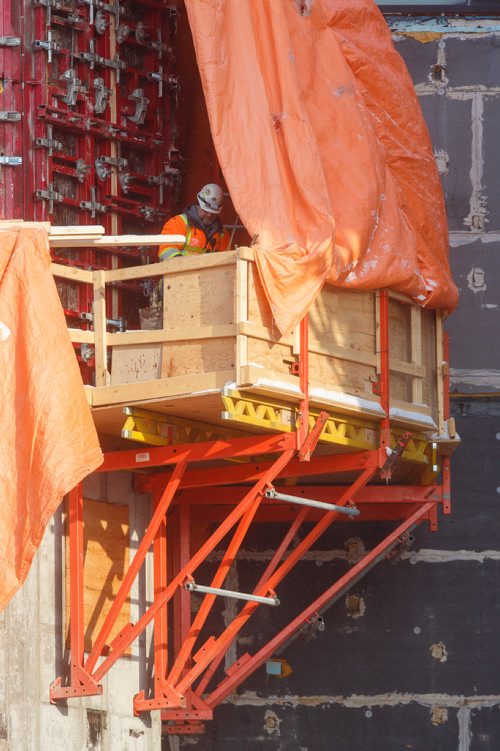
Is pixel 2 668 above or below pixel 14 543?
below

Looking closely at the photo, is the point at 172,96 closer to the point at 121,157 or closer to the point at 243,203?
the point at 121,157

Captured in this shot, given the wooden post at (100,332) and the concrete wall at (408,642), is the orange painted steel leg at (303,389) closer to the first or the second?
the wooden post at (100,332)

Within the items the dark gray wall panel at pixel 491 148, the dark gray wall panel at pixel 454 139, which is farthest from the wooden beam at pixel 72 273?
the dark gray wall panel at pixel 491 148

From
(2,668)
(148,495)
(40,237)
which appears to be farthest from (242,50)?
(2,668)

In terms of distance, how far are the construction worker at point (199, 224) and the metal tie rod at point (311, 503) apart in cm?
242

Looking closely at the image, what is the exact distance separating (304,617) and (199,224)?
3734 millimetres

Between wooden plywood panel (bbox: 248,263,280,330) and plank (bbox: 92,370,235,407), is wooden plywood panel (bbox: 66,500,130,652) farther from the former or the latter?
wooden plywood panel (bbox: 248,263,280,330)

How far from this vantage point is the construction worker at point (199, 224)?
18.3 m

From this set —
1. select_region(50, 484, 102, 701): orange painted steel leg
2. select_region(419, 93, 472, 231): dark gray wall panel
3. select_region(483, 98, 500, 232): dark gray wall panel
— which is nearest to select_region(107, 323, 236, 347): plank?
select_region(50, 484, 102, 701): orange painted steel leg

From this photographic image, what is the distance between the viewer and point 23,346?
16.3 m

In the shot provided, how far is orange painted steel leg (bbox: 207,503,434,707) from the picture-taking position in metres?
18.7

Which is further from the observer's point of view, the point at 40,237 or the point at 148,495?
the point at 148,495

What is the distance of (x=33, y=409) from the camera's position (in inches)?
632

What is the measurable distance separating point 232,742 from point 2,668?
3.66 meters
